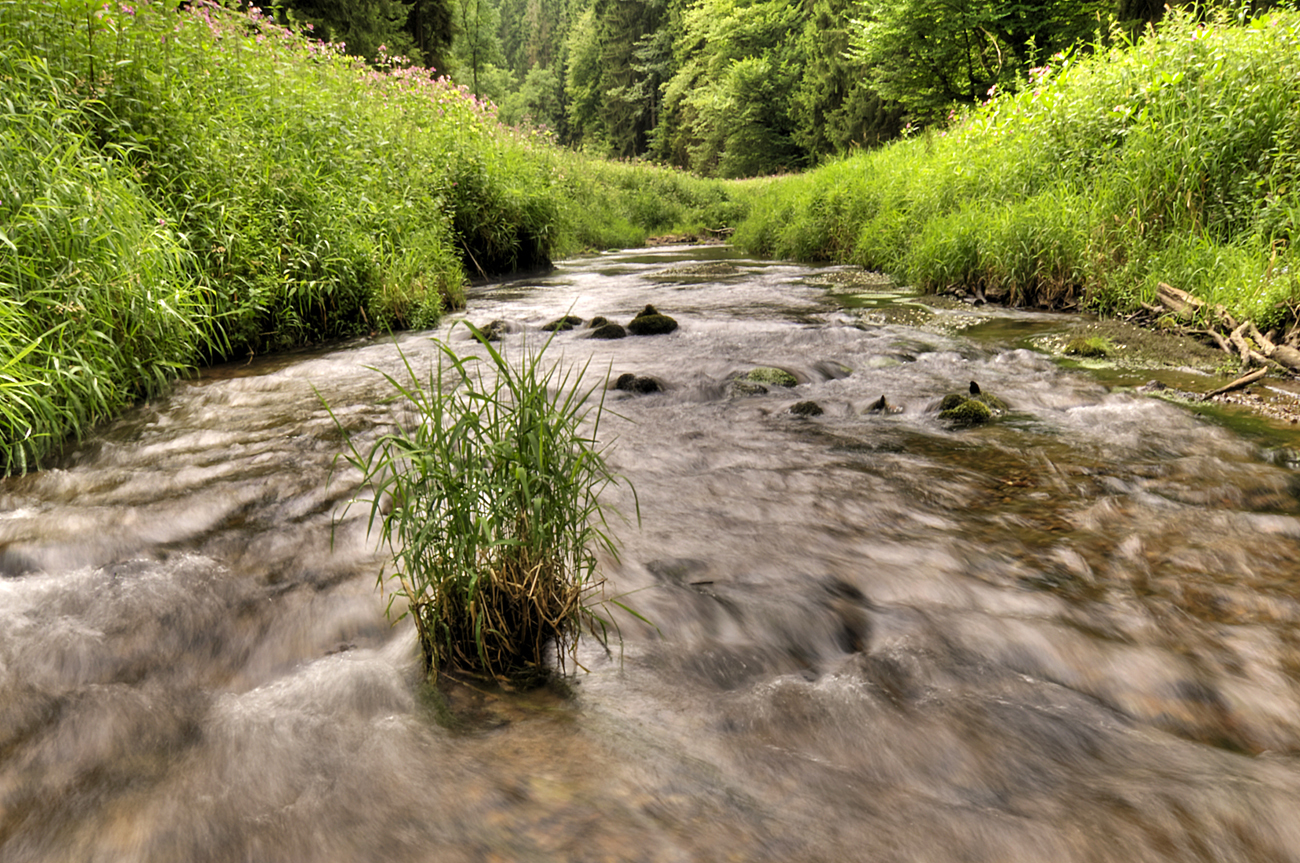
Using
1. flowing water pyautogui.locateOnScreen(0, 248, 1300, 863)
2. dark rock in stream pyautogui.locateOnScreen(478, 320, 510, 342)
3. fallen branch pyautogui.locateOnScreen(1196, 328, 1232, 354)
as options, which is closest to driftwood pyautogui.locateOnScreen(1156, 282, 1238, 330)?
fallen branch pyautogui.locateOnScreen(1196, 328, 1232, 354)

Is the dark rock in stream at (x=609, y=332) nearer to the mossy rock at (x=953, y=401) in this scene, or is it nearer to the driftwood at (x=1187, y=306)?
the mossy rock at (x=953, y=401)

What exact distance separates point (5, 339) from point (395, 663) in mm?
2960

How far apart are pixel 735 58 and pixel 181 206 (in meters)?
43.3

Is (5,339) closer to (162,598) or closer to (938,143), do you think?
(162,598)

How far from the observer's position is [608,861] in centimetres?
146

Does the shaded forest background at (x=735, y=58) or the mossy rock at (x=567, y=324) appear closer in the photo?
the mossy rock at (x=567, y=324)

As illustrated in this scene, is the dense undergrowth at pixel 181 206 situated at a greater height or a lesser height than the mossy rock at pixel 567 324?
greater

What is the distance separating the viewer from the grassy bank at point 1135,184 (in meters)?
5.80

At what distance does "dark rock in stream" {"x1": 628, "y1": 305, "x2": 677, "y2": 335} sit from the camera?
746 cm

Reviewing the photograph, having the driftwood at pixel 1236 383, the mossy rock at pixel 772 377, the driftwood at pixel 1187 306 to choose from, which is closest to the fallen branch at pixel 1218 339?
the driftwood at pixel 1187 306

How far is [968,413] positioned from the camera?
4395mm

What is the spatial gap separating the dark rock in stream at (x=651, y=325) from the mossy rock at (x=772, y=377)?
80.5 inches

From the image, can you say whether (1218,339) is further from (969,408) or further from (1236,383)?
(969,408)

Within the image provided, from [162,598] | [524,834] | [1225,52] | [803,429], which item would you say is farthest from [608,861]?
[1225,52]
